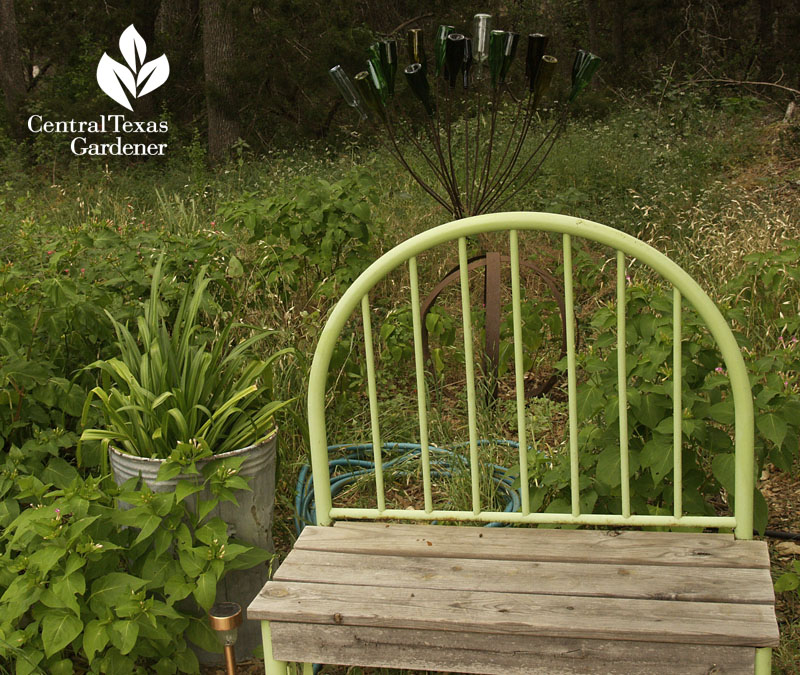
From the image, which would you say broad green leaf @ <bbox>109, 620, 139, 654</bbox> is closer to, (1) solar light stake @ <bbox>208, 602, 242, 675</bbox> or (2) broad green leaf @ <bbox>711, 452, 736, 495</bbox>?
(1) solar light stake @ <bbox>208, 602, 242, 675</bbox>

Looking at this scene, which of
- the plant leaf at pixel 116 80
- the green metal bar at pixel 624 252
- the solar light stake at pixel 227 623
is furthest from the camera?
the plant leaf at pixel 116 80

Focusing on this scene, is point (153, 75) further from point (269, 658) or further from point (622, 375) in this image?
point (269, 658)

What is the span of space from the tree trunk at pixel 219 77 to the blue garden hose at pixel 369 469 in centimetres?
685

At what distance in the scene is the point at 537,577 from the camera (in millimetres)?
1727

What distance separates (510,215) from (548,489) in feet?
3.42

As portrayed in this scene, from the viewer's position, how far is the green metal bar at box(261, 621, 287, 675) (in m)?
1.65

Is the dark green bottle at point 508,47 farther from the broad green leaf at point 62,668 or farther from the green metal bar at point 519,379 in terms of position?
the broad green leaf at point 62,668

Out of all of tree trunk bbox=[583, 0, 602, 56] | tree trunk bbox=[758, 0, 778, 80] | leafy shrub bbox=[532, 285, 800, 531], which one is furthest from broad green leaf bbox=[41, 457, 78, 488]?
tree trunk bbox=[583, 0, 602, 56]

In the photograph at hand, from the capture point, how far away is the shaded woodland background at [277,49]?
9.19 m

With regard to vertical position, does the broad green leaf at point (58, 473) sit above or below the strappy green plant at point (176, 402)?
below

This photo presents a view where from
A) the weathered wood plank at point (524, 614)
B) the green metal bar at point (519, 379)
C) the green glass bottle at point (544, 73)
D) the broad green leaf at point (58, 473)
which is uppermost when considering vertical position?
the green glass bottle at point (544, 73)

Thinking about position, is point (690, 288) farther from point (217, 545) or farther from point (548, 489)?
point (217, 545)

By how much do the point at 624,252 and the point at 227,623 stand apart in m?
1.21

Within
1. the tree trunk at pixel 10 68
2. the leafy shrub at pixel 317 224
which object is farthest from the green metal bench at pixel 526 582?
the tree trunk at pixel 10 68
